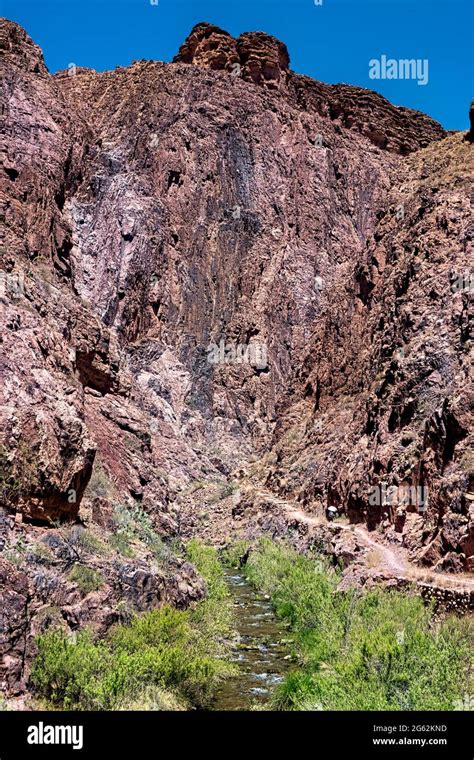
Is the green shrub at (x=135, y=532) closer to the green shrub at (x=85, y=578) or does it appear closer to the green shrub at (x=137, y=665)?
the green shrub at (x=137, y=665)

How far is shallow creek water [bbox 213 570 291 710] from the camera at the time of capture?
14625 millimetres

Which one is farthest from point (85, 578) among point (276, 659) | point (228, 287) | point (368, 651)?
point (228, 287)

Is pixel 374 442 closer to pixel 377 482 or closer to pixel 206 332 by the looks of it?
pixel 377 482

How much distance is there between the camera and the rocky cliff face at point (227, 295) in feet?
60.8

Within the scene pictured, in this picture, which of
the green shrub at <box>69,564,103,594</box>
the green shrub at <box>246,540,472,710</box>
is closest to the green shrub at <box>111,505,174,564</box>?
the green shrub at <box>69,564,103,594</box>

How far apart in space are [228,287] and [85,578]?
181 ft

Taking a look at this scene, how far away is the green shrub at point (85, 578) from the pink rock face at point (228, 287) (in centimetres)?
132

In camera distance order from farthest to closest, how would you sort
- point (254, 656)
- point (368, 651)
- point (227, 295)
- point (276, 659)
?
1. point (227, 295)
2. point (254, 656)
3. point (276, 659)
4. point (368, 651)

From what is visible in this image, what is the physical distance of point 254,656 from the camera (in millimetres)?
18109

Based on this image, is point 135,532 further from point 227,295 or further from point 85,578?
point 227,295

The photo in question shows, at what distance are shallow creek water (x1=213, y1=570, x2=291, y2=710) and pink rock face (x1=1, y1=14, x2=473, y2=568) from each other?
4.31 meters

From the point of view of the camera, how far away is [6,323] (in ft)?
49.7
